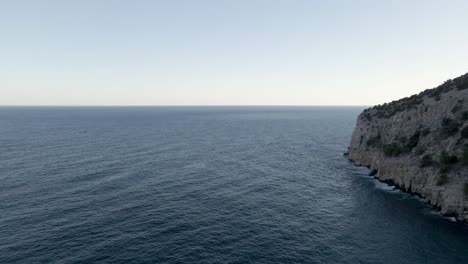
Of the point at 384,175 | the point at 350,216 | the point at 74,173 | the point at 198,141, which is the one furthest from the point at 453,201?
the point at 198,141

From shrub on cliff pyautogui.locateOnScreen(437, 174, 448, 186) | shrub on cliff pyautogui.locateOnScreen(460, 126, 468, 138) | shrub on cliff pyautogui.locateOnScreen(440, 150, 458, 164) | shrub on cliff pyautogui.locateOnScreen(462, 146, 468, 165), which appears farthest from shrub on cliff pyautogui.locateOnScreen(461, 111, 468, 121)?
shrub on cliff pyautogui.locateOnScreen(437, 174, 448, 186)

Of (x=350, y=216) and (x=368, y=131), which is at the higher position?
(x=368, y=131)

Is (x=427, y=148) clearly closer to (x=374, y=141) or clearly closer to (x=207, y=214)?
(x=374, y=141)

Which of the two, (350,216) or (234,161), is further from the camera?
(234,161)

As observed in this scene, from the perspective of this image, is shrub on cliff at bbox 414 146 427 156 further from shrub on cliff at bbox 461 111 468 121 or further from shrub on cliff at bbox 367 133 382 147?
shrub on cliff at bbox 367 133 382 147

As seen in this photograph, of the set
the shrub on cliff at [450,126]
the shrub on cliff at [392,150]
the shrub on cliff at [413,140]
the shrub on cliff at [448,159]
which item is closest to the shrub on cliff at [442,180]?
the shrub on cliff at [448,159]

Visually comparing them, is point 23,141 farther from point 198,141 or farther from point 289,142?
point 289,142

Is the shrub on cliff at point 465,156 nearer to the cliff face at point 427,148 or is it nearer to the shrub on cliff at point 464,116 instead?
the cliff face at point 427,148
